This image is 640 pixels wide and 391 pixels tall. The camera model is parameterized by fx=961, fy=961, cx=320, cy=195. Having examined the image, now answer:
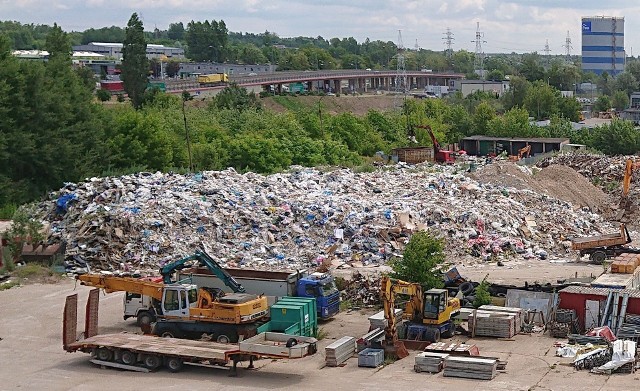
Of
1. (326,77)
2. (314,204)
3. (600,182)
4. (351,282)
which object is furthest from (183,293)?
(326,77)

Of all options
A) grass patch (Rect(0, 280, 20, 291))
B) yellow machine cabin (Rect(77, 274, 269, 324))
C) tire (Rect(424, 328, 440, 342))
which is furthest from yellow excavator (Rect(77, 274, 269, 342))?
grass patch (Rect(0, 280, 20, 291))

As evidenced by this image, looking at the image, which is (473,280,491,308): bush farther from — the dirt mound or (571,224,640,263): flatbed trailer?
the dirt mound

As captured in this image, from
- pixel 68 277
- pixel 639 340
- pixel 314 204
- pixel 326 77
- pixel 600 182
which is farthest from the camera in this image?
pixel 326 77

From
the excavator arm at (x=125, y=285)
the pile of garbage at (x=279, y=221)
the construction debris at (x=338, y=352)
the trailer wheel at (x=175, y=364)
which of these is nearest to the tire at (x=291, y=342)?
the construction debris at (x=338, y=352)

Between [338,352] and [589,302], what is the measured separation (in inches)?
246

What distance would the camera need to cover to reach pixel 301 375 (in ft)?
63.4

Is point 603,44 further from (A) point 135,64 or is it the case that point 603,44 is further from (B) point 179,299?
(B) point 179,299

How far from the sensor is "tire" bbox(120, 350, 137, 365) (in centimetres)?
1964

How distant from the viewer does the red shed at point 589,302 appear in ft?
71.4

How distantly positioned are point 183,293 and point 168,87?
244 feet

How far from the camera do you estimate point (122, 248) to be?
96.8 feet

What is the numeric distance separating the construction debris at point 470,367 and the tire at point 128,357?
6.31m

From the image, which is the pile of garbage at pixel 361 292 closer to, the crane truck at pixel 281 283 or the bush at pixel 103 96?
the crane truck at pixel 281 283

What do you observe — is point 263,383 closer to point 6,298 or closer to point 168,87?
point 6,298
